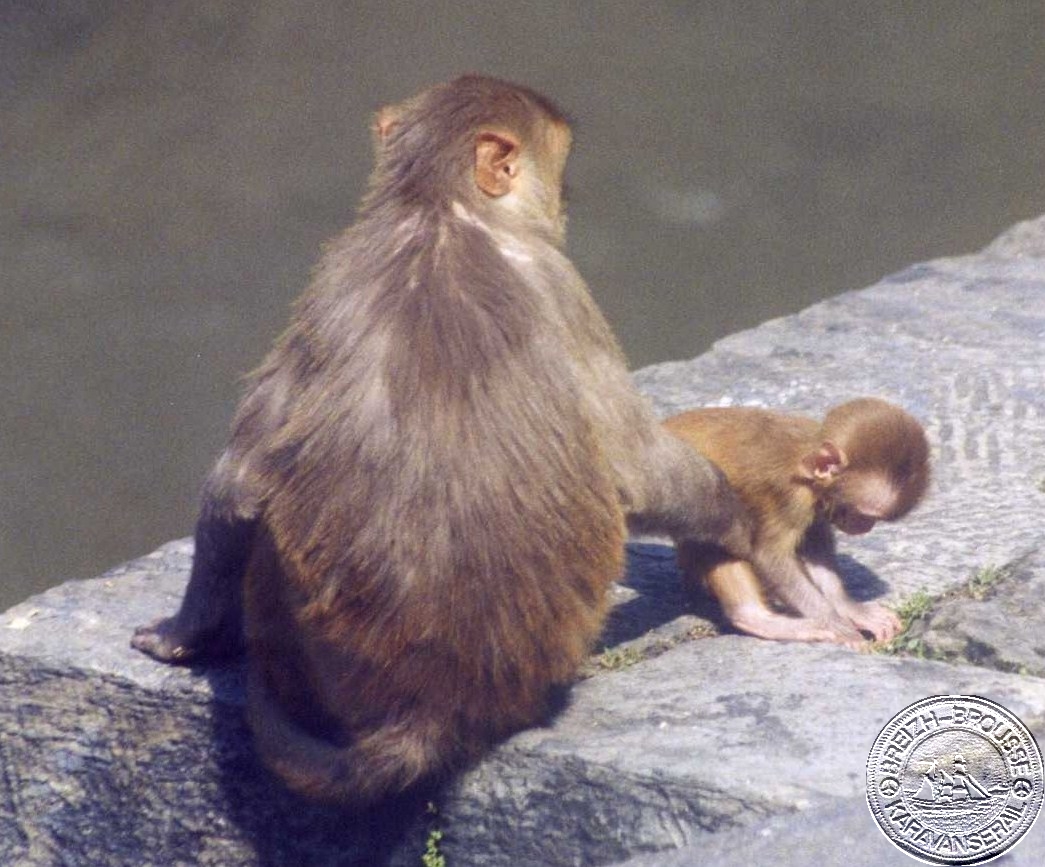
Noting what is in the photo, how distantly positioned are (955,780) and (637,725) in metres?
0.73

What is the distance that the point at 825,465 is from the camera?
13.3 feet

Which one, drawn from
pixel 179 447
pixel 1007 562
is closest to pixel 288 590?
pixel 1007 562

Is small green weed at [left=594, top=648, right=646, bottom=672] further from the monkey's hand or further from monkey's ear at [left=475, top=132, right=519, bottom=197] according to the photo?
monkey's ear at [left=475, top=132, right=519, bottom=197]

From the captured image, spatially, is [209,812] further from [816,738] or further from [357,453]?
[816,738]

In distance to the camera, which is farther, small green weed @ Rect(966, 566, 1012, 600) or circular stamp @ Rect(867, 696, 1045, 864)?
small green weed @ Rect(966, 566, 1012, 600)

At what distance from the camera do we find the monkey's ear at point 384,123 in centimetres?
377

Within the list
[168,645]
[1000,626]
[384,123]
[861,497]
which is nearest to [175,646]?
[168,645]

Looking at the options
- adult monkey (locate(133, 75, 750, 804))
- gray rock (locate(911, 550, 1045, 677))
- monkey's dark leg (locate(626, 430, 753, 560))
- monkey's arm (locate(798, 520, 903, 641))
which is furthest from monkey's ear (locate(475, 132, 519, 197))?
gray rock (locate(911, 550, 1045, 677))

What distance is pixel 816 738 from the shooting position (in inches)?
114

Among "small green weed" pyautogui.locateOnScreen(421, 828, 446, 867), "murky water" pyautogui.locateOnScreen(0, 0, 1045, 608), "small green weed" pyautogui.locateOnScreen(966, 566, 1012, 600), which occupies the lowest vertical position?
"small green weed" pyautogui.locateOnScreen(421, 828, 446, 867)

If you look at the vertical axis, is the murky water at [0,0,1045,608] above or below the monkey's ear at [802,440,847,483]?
above

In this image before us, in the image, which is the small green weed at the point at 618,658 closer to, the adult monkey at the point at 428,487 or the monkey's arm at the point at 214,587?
the adult monkey at the point at 428,487

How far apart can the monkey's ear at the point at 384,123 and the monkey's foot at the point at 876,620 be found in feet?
5.71

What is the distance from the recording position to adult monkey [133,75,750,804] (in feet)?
10.2
